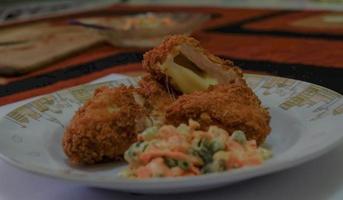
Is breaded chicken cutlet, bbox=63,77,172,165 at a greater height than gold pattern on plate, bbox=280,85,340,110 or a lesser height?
greater

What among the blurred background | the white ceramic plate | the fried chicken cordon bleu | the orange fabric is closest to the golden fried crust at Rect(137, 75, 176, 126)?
the fried chicken cordon bleu

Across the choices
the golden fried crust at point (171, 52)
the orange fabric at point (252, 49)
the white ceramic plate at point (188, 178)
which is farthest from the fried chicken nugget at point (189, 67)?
the orange fabric at point (252, 49)

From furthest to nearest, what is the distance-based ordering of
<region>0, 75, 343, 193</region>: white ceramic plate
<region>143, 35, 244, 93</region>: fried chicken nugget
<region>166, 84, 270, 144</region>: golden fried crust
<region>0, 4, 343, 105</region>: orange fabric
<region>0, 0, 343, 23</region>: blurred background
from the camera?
<region>0, 0, 343, 23</region>: blurred background
<region>0, 4, 343, 105</region>: orange fabric
<region>143, 35, 244, 93</region>: fried chicken nugget
<region>166, 84, 270, 144</region>: golden fried crust
<region>0, 75, 343, 193</region>: white ceramic plate

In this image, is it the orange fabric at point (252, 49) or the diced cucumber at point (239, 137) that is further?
the orange fabric at point (252, 49)

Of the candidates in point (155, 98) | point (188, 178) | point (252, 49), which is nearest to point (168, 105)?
point (155, 98)

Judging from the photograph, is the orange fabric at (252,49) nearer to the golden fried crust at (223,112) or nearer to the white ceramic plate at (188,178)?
the white ceramic plate at (188,178)

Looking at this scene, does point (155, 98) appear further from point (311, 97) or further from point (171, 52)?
point (311, 97)

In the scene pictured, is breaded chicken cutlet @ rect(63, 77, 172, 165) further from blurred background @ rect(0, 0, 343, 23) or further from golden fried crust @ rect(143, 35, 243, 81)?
blurred background @ rect(0, 0, 343, 23)

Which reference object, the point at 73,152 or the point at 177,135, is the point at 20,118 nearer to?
the point at 73,152
